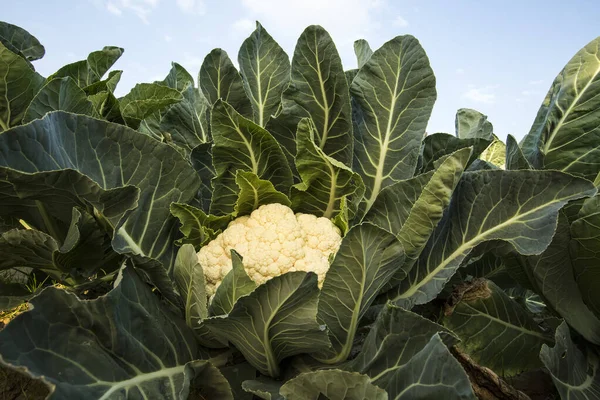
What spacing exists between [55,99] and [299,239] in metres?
1.02

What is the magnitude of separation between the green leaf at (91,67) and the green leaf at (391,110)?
58.8 inches

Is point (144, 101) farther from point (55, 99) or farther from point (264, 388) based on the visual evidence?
point (264, 388)

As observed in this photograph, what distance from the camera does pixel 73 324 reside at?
3.95ft

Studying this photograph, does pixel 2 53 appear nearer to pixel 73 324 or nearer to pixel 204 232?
pixel 204 232

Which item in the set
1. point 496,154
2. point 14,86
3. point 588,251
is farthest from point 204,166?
point 496,154

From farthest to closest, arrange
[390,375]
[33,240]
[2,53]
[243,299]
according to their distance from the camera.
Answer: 1. [2,53]
2. [33,240]
3. [390,375]
4. [243,299]

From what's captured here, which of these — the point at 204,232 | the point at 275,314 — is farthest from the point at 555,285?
the point at 204,232

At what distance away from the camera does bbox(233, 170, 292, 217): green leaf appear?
155 cm

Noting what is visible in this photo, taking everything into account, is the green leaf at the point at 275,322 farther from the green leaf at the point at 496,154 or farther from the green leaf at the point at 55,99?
the green leaf at the point at 496,154

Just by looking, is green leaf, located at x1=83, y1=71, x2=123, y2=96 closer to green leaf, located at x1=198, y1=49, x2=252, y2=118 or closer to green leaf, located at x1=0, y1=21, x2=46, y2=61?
green leaf, located at x1=0, y1=21, x2=46, y2=61

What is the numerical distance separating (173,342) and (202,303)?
0.48ft

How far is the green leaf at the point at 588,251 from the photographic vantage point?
1608 millimetres

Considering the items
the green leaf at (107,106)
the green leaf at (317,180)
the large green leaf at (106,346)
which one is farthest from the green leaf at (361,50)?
the large green leaf at (106,346)

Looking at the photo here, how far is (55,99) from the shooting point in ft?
6.21
